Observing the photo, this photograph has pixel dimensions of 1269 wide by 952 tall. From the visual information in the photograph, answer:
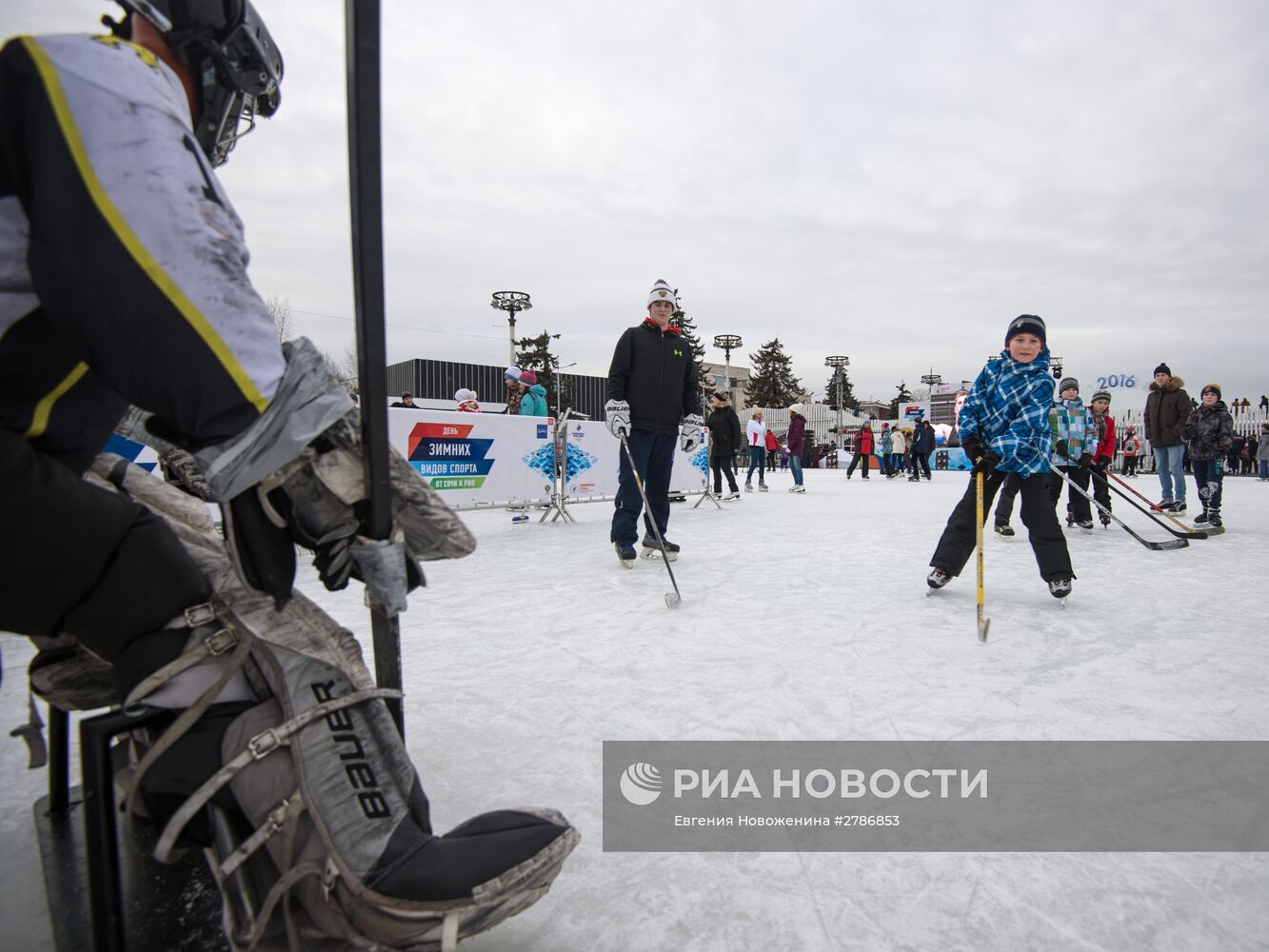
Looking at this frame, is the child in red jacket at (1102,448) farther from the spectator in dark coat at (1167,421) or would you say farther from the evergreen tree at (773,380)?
the evergreen tree at (773,380)

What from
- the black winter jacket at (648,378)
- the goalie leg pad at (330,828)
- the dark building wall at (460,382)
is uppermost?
the dark building wall at (460,382)

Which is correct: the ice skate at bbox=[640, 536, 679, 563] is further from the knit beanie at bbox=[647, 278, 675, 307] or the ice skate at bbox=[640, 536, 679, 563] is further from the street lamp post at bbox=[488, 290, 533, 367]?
the street lamp post at bbox=[488, 290, 533, 367]

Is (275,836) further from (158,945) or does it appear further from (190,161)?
(190,161)

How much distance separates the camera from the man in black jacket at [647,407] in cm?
477

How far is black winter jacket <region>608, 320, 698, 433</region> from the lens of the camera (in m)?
4.84

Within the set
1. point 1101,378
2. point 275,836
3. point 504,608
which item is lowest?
point 504,608

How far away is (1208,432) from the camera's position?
287 inches

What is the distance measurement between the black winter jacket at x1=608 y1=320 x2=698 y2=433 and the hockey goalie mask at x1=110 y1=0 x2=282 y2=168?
147 inches

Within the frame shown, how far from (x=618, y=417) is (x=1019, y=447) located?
8.28 ft

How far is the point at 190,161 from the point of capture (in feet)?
2.57

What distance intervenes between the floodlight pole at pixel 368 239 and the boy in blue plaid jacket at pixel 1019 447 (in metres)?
3.45

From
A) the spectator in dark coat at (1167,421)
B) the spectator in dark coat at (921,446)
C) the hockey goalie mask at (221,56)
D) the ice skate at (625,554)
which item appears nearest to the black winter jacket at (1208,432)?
the spectator in dark coat at (1167,421)

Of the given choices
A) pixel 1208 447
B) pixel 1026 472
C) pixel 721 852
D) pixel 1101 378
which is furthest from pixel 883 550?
pixel 1101 378

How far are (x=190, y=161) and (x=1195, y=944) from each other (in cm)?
190
